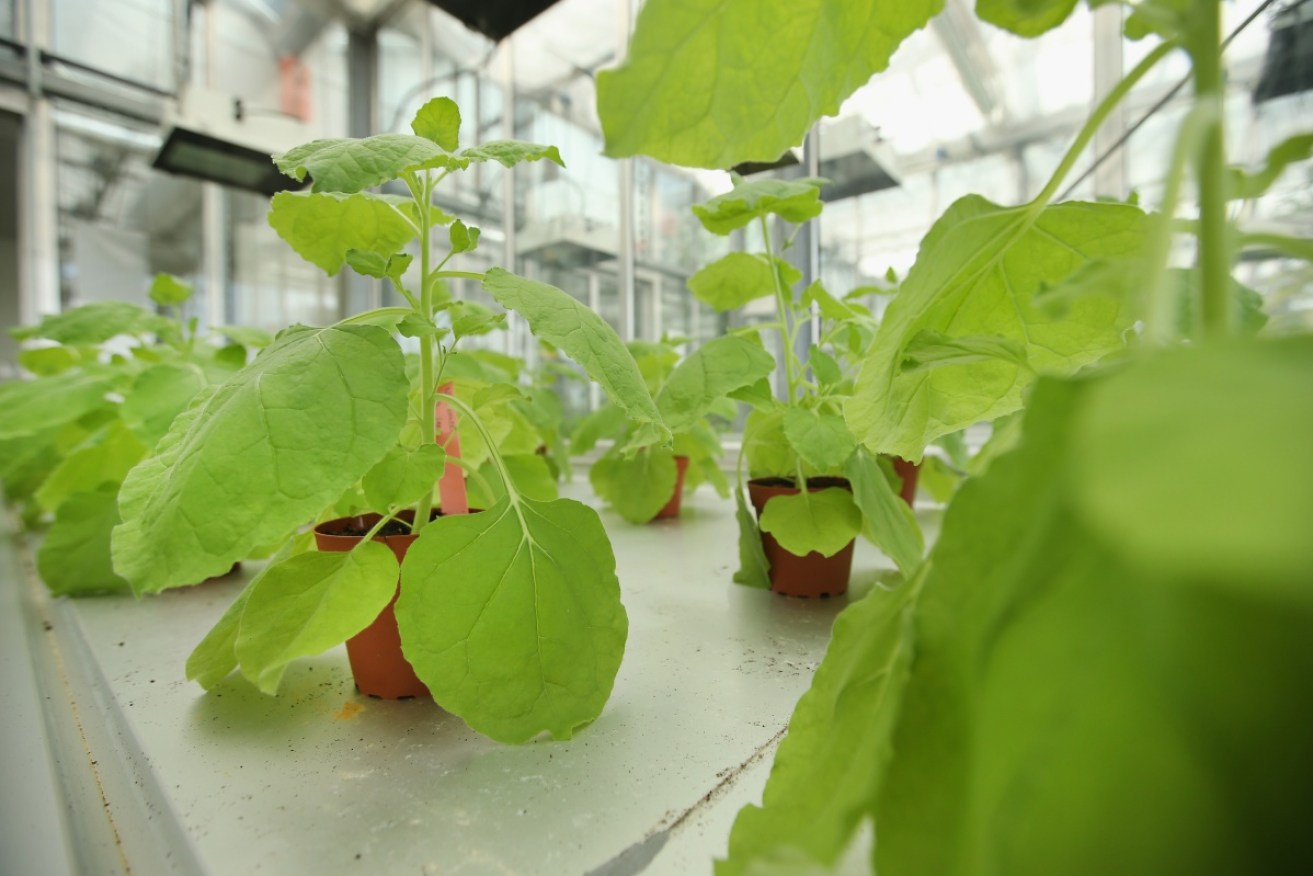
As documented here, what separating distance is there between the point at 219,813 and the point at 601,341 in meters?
0.34

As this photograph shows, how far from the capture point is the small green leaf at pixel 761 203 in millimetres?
673

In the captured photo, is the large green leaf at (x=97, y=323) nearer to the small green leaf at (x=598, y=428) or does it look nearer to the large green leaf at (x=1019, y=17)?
the small green leaf at (x=598, y=428)

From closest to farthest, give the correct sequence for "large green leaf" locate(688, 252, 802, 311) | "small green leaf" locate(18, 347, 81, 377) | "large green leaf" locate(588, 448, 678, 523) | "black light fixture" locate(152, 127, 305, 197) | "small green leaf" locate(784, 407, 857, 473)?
1. "small green leaf" locate(784, 407, 857, 473)
2. "large green leaf" locate(688, 252, 802, 311)
3. "large green leaf" locate(588, 448, 678, 523)
4. "small green leaf" locate(18, 347, 81, 377)
5. "black light fixture" locate(152, 127, 305, 197)

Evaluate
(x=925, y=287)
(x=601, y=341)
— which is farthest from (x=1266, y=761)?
(x=601, y=341)

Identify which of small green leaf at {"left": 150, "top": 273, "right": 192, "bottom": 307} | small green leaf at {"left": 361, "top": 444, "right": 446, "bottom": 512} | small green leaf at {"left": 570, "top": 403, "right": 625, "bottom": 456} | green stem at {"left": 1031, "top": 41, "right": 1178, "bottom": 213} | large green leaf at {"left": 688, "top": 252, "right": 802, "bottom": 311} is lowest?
small green leaf at {"left": 361, "top": 444, "right": 446, "bottom": 512}

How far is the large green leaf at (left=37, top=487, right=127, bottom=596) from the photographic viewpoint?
0.80 meters

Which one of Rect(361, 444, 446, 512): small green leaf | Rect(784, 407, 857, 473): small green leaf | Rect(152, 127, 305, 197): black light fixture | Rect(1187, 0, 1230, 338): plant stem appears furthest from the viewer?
Rect(152, 127, 305, 197): black light fixture

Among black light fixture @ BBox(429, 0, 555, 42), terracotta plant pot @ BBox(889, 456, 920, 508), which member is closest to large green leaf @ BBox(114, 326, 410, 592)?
terracotta plant pot @ BBox(889, 456, 920, 508)

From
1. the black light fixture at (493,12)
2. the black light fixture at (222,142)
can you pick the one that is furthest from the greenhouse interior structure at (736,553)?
the black light fixture at (222,142)

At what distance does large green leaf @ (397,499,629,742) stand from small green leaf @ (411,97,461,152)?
270 mm

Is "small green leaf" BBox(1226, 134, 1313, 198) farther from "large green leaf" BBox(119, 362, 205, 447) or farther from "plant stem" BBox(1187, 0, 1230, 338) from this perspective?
"large green leaf" BBox(119, 362, 205, 447)

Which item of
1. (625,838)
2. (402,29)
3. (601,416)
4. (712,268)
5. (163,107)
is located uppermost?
(402,29)

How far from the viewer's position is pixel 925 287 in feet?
1.03

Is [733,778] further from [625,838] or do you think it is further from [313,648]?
[313,648]
